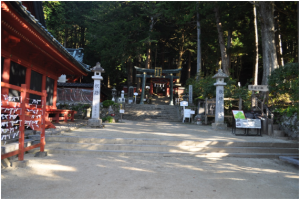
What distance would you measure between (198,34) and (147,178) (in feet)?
67.2

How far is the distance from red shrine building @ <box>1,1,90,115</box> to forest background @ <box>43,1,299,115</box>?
875 cm

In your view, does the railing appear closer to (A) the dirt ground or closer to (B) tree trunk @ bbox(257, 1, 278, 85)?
(A) the dirt ground

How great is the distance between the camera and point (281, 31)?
15672mm

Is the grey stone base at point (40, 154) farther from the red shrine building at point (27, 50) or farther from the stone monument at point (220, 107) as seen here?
the stone monument at point (220, 107)

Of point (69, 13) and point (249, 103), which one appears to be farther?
point (69, 13)

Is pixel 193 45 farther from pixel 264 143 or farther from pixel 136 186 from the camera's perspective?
pixel 136 186

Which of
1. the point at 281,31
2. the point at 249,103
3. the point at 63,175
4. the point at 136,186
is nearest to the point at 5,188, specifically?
the point at 63,175

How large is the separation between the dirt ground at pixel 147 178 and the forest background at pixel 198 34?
4.72 m

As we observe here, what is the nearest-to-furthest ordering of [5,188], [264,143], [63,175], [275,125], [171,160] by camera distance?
1. [5,188]
2. [63,175]
3. [171,160]
4. [264,143]
5. [275,125]

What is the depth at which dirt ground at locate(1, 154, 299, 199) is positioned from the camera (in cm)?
321

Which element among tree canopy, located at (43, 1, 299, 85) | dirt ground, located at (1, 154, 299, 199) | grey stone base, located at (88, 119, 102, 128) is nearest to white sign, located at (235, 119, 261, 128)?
dirt ground, located at (1, 154, 299, 199)

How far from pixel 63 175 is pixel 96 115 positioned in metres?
6.14

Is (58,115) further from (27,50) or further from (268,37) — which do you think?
(268,37)

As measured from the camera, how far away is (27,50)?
7242 millimetres
